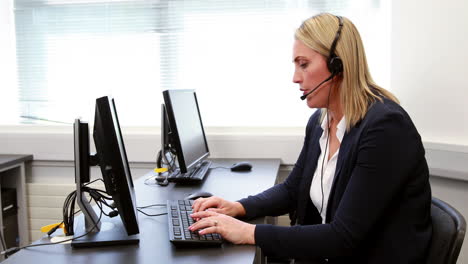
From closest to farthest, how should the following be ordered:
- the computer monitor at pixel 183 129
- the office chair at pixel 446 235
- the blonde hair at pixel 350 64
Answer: the office chair at pixel 446 235
the blonde hair at pixel 350 64
the computer monitor at pixel 183 129

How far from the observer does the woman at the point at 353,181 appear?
112 centimetres

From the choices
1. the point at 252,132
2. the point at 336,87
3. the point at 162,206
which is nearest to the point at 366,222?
the point at 336,87

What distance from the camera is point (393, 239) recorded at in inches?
45.8

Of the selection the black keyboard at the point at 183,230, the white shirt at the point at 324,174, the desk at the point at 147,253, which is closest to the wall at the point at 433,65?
the white shirt at the point at 324,174

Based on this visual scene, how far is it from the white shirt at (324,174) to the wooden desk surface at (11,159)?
5.96 feet

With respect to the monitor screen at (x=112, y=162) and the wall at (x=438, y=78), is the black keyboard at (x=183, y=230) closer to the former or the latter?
the monitor screen at (x=112, y=162)

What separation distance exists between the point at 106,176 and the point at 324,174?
0.68m

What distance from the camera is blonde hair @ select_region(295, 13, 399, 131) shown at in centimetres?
128

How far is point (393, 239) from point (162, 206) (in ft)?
2.63

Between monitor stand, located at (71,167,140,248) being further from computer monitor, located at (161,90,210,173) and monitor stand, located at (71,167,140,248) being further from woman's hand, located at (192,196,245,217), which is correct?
computer monitor, located at (161,90,210,173)

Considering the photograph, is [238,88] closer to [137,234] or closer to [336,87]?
[336,87]

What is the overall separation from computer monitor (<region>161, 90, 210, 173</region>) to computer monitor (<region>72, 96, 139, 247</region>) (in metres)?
0.58

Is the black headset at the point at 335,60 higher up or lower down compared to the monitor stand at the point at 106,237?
higher up

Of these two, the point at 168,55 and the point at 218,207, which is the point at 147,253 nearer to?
the point at 218,207
